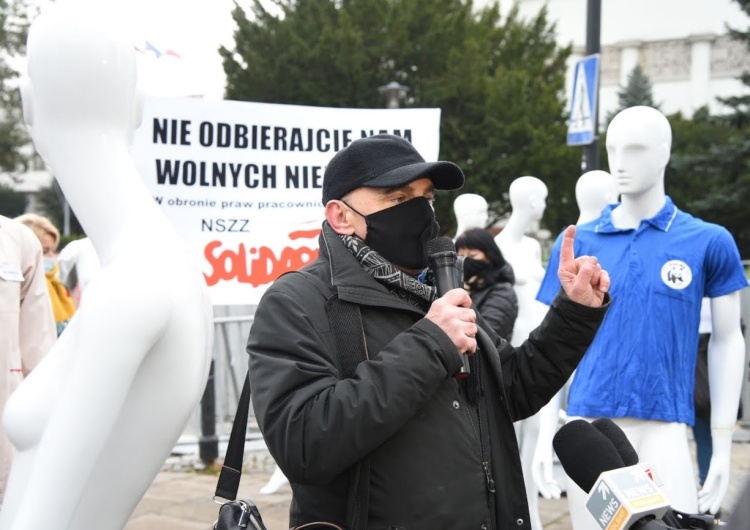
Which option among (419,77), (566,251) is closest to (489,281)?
(566,251)

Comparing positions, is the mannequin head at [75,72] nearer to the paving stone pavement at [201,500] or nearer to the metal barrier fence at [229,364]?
the paving stone pavement at [201,500]

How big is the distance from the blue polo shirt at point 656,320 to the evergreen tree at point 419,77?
20.6m

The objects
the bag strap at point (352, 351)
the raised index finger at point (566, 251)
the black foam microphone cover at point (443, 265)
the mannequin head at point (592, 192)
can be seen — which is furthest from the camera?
the mannequin head at point (592, 192)

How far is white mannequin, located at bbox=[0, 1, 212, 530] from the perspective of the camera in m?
1.75

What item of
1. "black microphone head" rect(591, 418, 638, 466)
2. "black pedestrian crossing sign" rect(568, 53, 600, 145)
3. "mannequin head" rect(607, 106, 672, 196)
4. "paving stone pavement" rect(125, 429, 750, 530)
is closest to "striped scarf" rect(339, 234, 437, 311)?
"black microphone head" rect(591, 418, 638, 466)

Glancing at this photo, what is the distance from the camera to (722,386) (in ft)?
10.8

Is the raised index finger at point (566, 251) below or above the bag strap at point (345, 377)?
above

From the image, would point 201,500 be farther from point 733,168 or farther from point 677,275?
point 733,168

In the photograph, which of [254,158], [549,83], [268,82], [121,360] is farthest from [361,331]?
[549,83]

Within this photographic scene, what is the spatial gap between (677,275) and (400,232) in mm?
1463

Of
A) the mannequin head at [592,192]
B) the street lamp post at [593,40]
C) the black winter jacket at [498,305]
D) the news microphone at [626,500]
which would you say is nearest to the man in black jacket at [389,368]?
the news microphone at [626,500]

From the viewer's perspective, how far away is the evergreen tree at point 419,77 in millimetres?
24375

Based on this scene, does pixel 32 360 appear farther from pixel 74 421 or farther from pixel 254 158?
pixel 254 158

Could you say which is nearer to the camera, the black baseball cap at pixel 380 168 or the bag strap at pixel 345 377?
the bag strap at pixel 345 377
